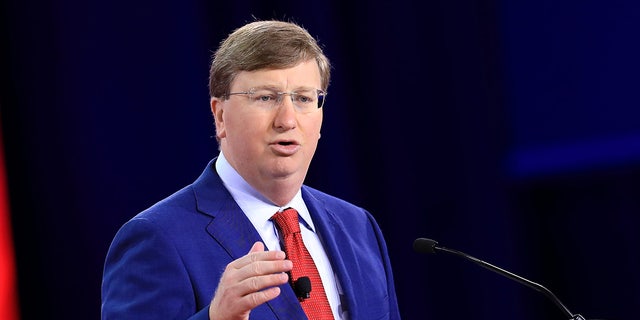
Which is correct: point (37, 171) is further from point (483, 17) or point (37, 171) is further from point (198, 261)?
point (483, 17)

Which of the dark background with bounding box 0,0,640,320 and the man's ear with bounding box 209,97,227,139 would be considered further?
the dark background with bounding box 0,0,640,320

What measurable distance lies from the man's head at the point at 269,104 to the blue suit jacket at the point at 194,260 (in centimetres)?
11

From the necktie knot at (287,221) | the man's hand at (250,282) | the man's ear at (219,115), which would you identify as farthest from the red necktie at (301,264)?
the man's hand at (250,282)

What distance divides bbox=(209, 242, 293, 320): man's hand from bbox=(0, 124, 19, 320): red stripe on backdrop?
5.00 ft

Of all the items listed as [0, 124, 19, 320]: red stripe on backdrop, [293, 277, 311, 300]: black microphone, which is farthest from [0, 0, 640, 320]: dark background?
[293, 277, 311, 300]: black microphone

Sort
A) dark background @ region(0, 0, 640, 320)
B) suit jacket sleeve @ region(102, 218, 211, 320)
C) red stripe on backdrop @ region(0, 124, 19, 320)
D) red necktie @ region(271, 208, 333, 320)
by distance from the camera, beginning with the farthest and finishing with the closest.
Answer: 1. dark background @ region(0, 0, 640, 320)
2. red stripe on backdrop @ region(0, 124, 19, 320)
3. red necktie @ region(271, 208, 333, 320)
4. suit jacket sleeve @ region(102, 218, 211, 320)

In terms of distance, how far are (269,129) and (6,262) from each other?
1387mm

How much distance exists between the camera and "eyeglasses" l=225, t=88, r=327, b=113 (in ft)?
6.66

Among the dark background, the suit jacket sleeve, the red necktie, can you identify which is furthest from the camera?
the dark background

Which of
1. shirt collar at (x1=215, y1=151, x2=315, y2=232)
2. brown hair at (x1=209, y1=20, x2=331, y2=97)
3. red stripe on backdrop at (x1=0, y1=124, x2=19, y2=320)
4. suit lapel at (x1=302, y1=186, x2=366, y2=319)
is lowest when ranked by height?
red stripe on backdrop at (x1=0, y1=124, x2=19, y2=320)

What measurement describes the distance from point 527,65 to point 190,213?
209 centimetres

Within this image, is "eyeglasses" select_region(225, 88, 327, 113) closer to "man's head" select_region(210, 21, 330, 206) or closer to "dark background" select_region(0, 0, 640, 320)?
"man's head" select_region(210, 21, 330, 206)

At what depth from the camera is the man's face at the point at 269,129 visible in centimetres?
203

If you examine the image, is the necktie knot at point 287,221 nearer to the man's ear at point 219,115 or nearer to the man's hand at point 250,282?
the man's ear at point 219,115
